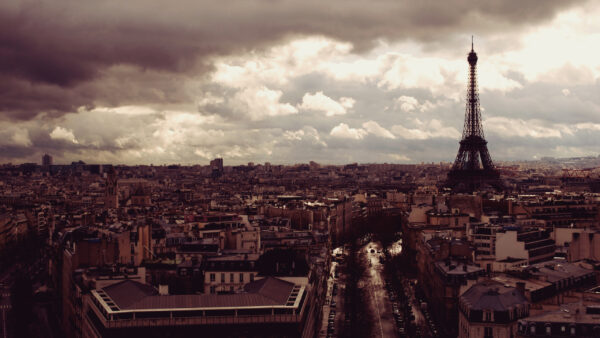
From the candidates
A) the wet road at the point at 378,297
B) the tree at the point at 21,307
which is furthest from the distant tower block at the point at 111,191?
the tree at the point at 21,307

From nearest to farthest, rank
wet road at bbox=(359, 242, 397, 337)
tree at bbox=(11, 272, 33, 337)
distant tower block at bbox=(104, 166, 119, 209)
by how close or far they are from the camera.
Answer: wet road at bbox=(359, 242, 397, 337), tree at bbox=(11, 272, 33, 337), distant tower block at bbox=(104, 166, 119, 209)

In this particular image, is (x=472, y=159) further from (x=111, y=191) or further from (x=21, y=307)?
(x=21, y=307)

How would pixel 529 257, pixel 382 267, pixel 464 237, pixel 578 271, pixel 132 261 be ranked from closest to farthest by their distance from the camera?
pixel 578 271 < pixel 132 261 < pixel 529 257 < pixel 464 237 < pixel 382 267

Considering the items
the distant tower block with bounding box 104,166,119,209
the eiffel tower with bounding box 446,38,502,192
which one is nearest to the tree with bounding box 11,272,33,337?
the distant tower block with bounding box 104,166,119,209

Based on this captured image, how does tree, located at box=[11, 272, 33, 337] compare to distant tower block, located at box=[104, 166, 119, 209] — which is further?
distant tower block, located at box=[104, 166, 119, 209]

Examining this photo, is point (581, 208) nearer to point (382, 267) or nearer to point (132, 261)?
point (382, 267)

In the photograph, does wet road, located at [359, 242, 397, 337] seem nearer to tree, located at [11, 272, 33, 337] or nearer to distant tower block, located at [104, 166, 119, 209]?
tree, located at [11, 272, 33, 337]

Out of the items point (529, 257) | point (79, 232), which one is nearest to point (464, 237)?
point (529, 257)

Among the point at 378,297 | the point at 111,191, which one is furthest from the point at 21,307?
the point at 111,191
